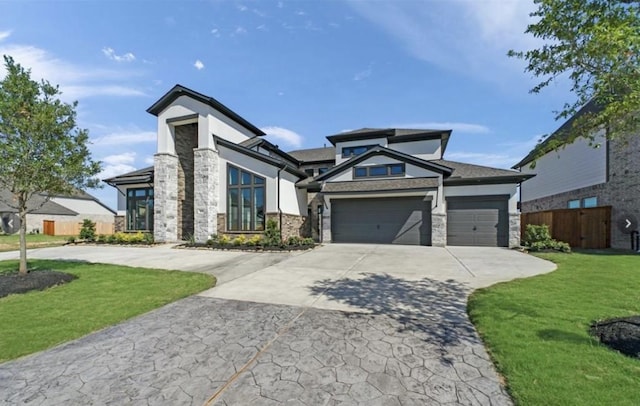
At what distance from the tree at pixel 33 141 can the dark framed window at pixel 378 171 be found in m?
13.2

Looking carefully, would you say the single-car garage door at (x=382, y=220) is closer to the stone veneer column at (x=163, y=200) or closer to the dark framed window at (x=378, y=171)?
the dark framed window at (x=378, y=171)

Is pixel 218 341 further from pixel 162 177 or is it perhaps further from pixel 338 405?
pixel 162 177

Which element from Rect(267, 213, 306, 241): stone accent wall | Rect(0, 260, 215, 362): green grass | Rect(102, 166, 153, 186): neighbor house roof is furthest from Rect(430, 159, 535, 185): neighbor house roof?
Rect(102, 166, 153, 186): neighbor house roof

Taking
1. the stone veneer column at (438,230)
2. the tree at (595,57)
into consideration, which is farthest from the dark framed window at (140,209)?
the tree at (595,57)

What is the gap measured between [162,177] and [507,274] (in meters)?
18.9

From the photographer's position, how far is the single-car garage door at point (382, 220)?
16.0 metres

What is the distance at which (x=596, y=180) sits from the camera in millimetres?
15914

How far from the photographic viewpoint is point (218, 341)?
13.7ft

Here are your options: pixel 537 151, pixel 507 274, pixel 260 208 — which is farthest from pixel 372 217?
pixel 537 151

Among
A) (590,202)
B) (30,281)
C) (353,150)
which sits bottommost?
(30,281)

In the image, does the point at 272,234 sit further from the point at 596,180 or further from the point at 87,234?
the point at 596,180

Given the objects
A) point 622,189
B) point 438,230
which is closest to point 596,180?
point 622,189

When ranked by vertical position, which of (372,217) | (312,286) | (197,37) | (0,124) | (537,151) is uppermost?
(197,37)

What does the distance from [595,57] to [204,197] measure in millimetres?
17023
